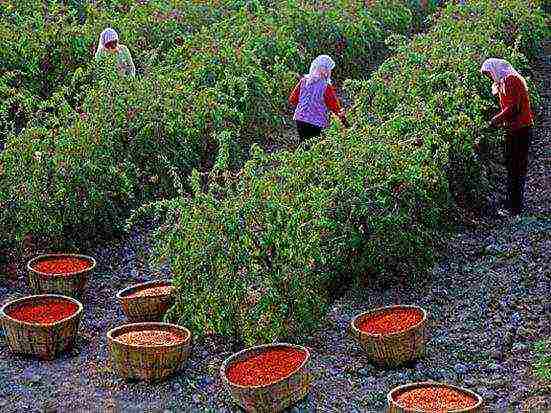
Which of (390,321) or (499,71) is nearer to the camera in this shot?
(390,321)

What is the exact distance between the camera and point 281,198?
6.96 m

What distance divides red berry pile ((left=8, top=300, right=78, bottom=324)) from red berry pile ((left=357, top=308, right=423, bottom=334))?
2055mm

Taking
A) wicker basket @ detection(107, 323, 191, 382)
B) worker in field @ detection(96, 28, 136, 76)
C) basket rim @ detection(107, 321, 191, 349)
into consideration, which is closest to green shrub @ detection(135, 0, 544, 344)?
basket rim @ detection(107, 321, 191, 349)

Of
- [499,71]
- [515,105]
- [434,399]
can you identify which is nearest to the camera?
[434,399]

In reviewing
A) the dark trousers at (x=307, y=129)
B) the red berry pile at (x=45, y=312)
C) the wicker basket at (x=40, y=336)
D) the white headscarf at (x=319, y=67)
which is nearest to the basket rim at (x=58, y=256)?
the red berry pile at (x=45, y=312)

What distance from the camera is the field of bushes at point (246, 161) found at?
6.75 metres

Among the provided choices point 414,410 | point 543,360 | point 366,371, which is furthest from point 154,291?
point 543,360

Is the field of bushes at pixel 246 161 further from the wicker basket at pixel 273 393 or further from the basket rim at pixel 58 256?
the wicker basket at pixel 273 393

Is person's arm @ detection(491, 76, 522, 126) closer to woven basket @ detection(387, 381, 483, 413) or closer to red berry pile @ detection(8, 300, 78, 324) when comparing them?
woven basket @ detection(387, 381, 483, 413)

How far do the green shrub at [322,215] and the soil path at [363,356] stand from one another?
0.24 m

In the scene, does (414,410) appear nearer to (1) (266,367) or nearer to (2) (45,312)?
(1) (266,367)

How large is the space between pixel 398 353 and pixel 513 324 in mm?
1121

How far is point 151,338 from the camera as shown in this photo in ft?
21.2

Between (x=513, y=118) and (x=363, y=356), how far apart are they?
3.26 m
